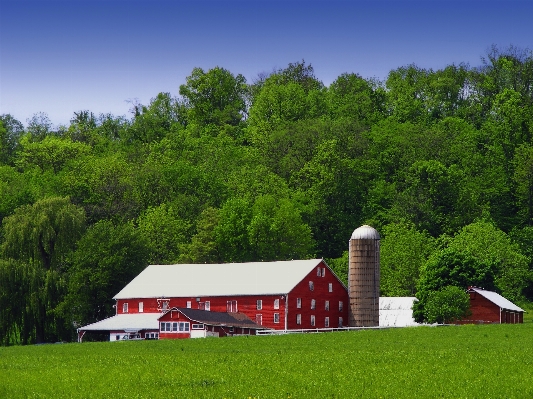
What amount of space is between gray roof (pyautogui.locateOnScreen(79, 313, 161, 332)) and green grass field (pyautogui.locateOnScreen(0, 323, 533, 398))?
21480 millimetres

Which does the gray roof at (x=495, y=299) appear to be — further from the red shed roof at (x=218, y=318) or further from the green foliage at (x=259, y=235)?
the green foliage at (x=259, y=235)

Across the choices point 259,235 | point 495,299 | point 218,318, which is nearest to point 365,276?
point 495,299

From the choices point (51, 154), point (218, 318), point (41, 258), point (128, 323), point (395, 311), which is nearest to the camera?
point (218, 318)

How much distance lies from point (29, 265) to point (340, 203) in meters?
44.4

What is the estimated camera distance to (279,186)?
132875mm

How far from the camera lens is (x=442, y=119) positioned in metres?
148

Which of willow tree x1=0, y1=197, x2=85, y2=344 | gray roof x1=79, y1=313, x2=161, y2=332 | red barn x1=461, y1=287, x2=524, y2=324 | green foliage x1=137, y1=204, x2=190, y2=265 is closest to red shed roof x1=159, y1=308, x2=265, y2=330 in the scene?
gray roof x1=79, y1=313, x2=161, y2=332

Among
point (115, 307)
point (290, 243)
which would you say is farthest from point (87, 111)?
point (115, 307)

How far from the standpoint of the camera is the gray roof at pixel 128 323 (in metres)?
93.8

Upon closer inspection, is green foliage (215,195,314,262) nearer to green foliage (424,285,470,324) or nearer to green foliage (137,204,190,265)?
green foliage (137,204,190,265)

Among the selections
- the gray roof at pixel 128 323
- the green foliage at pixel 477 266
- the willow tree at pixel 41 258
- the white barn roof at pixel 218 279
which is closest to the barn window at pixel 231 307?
the white barn roof at pixel 218 279

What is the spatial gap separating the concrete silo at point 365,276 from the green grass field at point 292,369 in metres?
24.3

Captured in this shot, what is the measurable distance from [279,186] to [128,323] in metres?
41.0

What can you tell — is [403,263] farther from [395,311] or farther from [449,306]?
[449,306]
